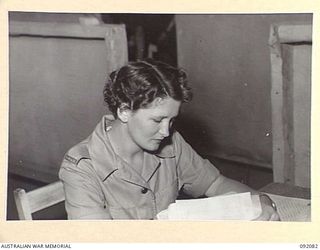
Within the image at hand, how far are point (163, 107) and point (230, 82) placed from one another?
0.82 m

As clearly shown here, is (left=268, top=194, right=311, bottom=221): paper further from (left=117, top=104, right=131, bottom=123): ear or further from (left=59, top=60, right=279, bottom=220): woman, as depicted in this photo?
(left=117, top=104, right=131, bottom=123): ear

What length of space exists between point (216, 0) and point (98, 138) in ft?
0.85

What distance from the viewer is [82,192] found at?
2.12ft

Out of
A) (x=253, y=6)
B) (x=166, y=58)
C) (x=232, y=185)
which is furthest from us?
(x=166, y=58)

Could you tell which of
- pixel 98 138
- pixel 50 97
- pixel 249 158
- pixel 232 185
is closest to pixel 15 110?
pixel 50 97

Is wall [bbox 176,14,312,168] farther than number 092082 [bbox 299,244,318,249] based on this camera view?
Yes

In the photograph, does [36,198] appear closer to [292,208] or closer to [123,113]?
[123,113]

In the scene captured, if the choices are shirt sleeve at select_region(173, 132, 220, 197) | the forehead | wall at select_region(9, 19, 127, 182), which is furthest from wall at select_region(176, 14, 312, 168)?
the forehead

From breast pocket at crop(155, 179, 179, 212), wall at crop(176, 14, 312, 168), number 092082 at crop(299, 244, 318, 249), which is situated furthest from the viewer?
wall at crop(176, 14, 312, 168)

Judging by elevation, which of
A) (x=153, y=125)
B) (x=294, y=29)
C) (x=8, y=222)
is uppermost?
(x=294, y=29)

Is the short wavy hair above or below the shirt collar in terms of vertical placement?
above

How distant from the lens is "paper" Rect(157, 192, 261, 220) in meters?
0.62

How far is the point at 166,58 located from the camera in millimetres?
1599

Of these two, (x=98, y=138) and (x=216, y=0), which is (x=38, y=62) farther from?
(x=216, y=0)
